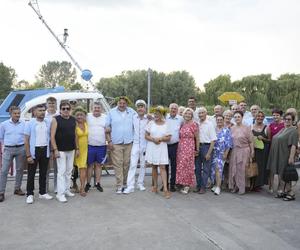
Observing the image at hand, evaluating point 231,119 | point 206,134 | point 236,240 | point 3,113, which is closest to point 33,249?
point 236,240

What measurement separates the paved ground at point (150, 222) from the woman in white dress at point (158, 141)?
607mm

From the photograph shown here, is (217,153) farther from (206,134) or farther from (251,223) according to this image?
(251,223)

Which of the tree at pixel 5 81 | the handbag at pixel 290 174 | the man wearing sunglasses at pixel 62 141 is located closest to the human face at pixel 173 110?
the man wearing sunglasses at pixel 62 141

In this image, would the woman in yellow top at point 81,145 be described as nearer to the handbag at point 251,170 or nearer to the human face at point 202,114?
the human face at point 202,114

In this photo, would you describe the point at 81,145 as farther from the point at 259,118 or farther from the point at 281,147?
the point at 281,147

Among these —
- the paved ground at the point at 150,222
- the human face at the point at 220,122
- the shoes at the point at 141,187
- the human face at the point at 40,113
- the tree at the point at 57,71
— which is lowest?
the paved ground at the point at 150,222

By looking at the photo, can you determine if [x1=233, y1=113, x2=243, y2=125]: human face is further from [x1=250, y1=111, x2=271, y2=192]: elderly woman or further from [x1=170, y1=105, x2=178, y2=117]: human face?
[x1=170, y1=105, x2=178, y2=117]: human face

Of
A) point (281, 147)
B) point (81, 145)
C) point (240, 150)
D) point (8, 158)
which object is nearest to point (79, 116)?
point (81, 145)

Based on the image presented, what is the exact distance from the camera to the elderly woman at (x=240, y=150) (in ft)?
25.2

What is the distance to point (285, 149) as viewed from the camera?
734cm

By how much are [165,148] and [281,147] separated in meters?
2.17

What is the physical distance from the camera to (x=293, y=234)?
5312 mm

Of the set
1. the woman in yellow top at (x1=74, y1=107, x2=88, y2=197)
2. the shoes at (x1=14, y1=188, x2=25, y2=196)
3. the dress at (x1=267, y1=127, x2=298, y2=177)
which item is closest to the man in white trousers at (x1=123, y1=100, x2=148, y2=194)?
the woman in yellow top at (x1=74, y1=107, x2=88, y2=197)

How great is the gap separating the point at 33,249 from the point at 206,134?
4.07 metres
